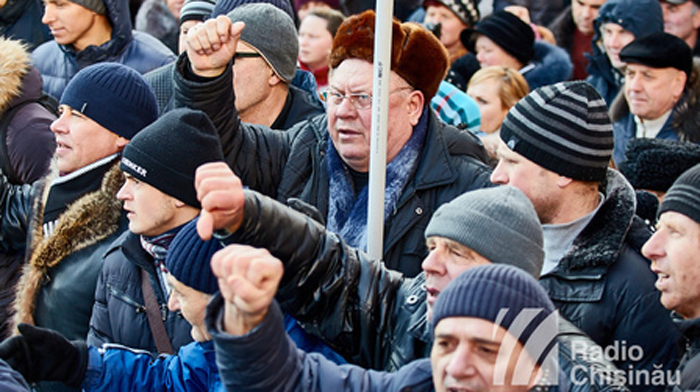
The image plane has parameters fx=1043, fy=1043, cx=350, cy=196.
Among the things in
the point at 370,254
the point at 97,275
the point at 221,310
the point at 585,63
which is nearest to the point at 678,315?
the point at 370,254

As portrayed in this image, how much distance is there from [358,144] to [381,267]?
842 mm

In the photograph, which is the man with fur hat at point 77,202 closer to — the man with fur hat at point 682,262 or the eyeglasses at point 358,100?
the eyeglasses at point 358,100

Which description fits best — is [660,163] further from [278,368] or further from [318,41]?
[318,41]

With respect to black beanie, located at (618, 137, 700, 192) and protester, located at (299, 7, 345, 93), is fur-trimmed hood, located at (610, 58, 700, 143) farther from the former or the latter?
protester, located at (299, 7, 345, 93)

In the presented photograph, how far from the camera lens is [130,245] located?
3.83 m

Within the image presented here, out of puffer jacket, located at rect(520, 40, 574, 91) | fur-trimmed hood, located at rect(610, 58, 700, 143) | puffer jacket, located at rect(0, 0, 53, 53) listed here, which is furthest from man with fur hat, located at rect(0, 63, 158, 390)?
puffer jacket, located at rect(520, 40, 574, 91)

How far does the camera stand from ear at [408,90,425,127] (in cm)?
417

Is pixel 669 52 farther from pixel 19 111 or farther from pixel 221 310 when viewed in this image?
pixel 221 310

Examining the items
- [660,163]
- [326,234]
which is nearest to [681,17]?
[660,163]

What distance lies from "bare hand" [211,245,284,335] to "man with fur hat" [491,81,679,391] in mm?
1343

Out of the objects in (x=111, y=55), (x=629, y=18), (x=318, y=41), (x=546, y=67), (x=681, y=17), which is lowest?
(x=546, y=67)

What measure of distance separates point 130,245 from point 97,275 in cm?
31

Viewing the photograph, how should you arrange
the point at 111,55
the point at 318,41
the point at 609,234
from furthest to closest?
1. the point at 318,41
2. the point at 111,55
3. the point at 609,234

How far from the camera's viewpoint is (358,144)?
402cm
